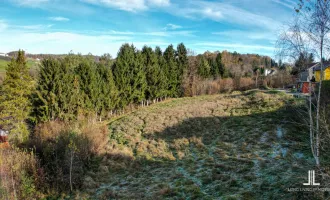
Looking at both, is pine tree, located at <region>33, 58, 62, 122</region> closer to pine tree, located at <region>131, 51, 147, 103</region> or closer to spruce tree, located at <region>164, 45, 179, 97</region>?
pine tree, located at <region>131, 51, 147, 103</region>

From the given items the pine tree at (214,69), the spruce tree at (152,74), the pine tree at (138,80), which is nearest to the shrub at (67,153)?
the pine tree at (138,80)

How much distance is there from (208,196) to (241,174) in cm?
193

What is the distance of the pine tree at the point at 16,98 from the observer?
682 inches

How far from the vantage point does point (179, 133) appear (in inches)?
616

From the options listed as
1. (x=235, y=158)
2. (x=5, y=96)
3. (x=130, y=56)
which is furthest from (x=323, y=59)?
(x=130, y=56)

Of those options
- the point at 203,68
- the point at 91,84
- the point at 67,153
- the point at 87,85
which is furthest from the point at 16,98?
the point at 203,68

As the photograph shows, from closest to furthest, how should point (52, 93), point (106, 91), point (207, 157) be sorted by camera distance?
point (207, 157), point (52, 93), point (106, 91)

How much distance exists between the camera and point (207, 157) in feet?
36.0

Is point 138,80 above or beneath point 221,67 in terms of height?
beneath

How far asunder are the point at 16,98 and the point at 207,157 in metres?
16.9

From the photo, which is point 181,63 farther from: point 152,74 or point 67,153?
point 67,153

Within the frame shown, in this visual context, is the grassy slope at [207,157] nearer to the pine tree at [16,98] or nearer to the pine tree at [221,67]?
the pine tree at [16,98]

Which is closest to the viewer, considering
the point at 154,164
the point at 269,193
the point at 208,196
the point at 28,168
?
the point at 269,193

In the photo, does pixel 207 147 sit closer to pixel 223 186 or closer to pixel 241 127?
pixel 241 127
